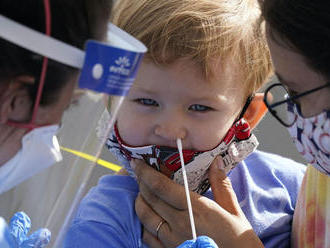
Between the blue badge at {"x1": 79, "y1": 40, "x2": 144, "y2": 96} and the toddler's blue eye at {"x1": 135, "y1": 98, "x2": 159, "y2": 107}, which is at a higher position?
the blue badge at {"x1": 79, "y1": 40, "x2": 144, "y2": 96}

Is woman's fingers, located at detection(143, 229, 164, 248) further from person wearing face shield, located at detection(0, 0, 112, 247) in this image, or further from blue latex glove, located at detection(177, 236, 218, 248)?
person wearing face shield, located at detection(0, 0, 112, 247)

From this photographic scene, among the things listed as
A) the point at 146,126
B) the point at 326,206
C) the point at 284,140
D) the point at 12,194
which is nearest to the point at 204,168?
the point at 146,126

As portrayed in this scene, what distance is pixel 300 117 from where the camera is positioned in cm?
141

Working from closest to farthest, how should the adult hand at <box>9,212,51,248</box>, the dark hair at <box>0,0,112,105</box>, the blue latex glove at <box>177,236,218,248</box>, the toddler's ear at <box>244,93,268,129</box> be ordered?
the dark hair at <box>0,0,112,105</box> → the adult hand at <box>9,212,51,248</box> → the blue latex glove at <box>177,236,218,248</box> → the toddler's ear at <box>244,93,268,129</box>

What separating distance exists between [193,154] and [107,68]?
0.73 metres

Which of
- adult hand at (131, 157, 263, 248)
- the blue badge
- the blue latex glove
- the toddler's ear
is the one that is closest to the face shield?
the blue badge

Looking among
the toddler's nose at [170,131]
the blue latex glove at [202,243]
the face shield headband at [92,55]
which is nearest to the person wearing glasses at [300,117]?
the toddler's nose at [170,131]

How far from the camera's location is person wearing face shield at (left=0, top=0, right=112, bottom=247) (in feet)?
2.79

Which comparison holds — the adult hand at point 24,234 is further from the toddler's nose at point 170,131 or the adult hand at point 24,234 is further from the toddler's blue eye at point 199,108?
the toddler's blue eye at point 199,108

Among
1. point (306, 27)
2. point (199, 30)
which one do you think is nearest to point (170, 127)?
point (199, 30)

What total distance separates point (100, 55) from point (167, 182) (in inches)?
31.6

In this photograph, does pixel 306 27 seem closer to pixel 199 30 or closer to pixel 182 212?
pixel 199 30

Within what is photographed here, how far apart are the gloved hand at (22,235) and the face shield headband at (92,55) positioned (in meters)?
0.27

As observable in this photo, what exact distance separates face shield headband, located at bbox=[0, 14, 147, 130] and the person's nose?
523 mm
